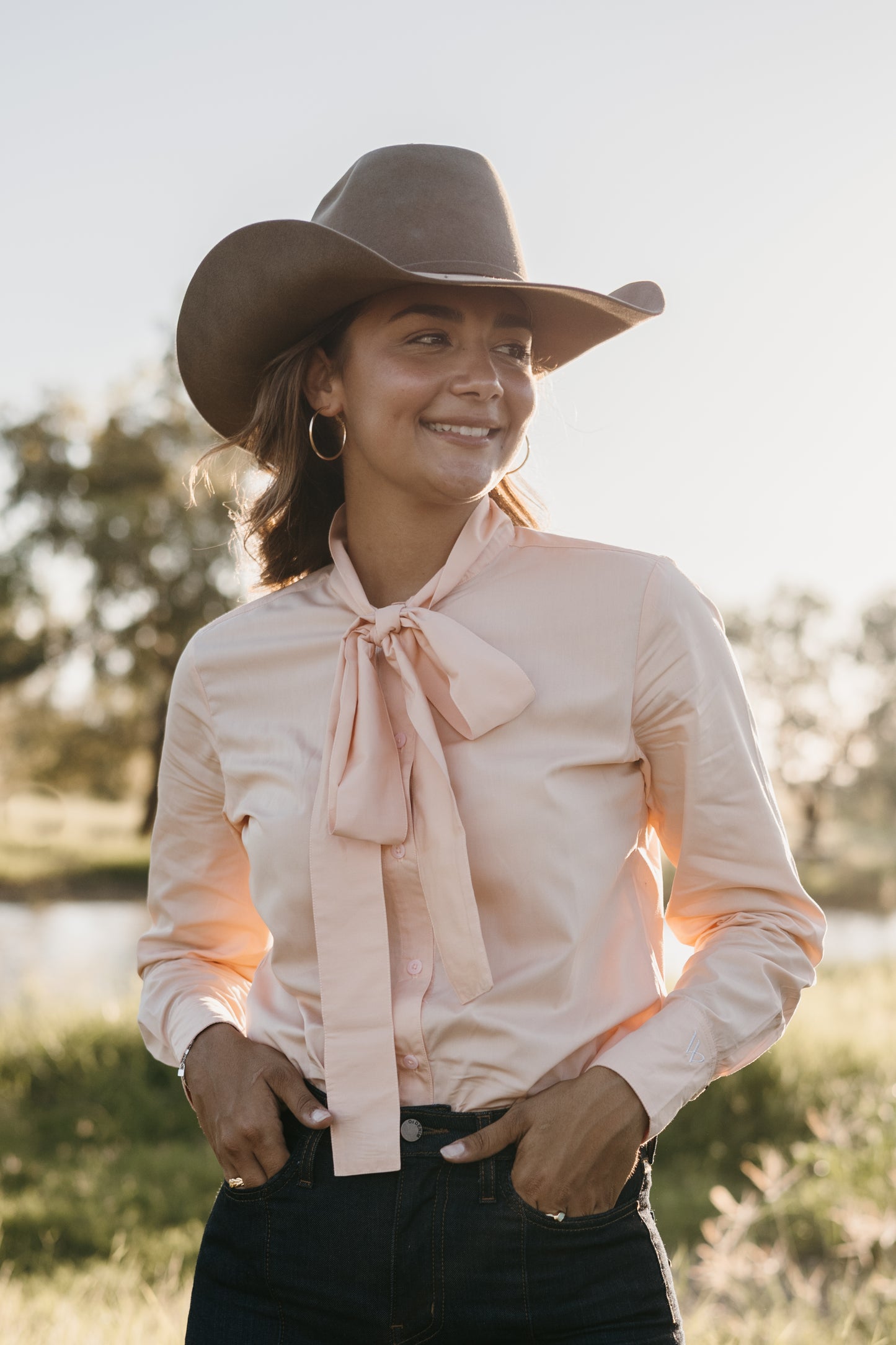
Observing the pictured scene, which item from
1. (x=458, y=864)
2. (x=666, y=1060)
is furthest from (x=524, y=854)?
(x=666, y=1060)

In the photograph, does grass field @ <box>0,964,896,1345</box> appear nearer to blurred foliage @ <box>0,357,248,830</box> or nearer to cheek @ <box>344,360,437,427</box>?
cheek @ <box>344,360,437,427</box>

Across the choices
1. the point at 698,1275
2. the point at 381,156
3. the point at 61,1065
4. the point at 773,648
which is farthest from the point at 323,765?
the point at 773,648

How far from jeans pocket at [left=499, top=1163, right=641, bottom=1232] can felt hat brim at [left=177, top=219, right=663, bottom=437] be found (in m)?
1.35

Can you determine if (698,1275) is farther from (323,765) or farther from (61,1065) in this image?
(61,1065)

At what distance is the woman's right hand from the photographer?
1890mm

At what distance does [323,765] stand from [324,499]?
74cm

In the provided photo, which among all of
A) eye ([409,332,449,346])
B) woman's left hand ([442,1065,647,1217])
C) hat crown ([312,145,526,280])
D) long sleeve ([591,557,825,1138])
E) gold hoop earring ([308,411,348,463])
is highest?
hat crown ([312,145,526,280])

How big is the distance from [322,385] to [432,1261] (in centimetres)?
150

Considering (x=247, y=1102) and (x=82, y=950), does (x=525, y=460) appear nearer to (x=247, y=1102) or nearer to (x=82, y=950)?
(x=247, y=1102)

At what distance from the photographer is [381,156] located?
7.07 feet

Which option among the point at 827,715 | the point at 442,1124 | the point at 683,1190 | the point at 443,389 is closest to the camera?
the point at 442,1124

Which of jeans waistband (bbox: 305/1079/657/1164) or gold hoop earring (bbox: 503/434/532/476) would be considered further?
gold hoop earring (bbox: 503/434/532/476)

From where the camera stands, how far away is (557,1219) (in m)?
1.70

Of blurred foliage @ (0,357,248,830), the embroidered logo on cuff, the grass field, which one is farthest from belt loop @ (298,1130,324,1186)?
blurred foliage @ (0,357,248,830)
